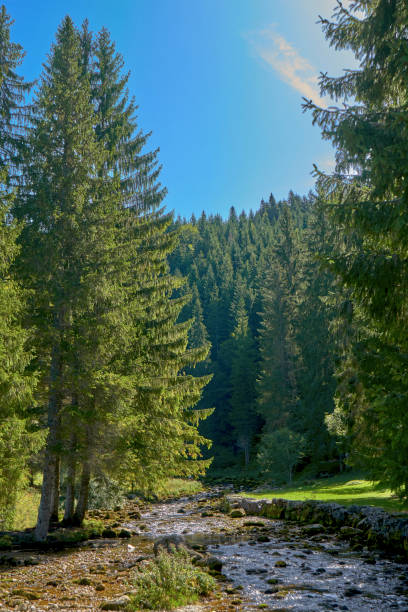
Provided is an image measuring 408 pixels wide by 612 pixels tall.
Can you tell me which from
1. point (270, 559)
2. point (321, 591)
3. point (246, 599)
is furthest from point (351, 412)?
point (246, 599)

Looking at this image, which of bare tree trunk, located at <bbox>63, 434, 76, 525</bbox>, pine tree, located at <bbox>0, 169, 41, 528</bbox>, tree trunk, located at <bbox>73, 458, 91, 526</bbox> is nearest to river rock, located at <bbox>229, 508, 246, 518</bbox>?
tree trunk, located at <bbox>73, 458, 91, 526</bbox>

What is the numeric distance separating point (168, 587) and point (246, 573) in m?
2.81

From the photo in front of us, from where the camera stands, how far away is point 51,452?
13.5 meters

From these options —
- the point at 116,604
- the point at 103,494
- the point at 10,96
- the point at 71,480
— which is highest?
the point at 10,96

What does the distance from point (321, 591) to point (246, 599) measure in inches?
60.6

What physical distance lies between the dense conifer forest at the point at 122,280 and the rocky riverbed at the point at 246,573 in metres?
1.92

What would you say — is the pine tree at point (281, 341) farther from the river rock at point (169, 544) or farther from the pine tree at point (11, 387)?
the pine tree at point (11, 387)

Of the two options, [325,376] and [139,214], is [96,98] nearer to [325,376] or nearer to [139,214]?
[139,214]

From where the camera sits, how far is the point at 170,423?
15883 millimetres

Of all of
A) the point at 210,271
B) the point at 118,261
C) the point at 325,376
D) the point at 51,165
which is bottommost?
the point at 325,376

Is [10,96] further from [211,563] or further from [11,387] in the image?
[211,563]

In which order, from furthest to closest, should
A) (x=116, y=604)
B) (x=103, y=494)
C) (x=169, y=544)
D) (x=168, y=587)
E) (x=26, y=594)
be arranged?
(x=103, y=494)
(x=169, y=544)
(x=26, y=594)
(x=168, y=587)
(x=116, y=604)

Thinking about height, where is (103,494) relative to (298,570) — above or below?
below

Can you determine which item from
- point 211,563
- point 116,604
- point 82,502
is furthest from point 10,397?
point 82,502
